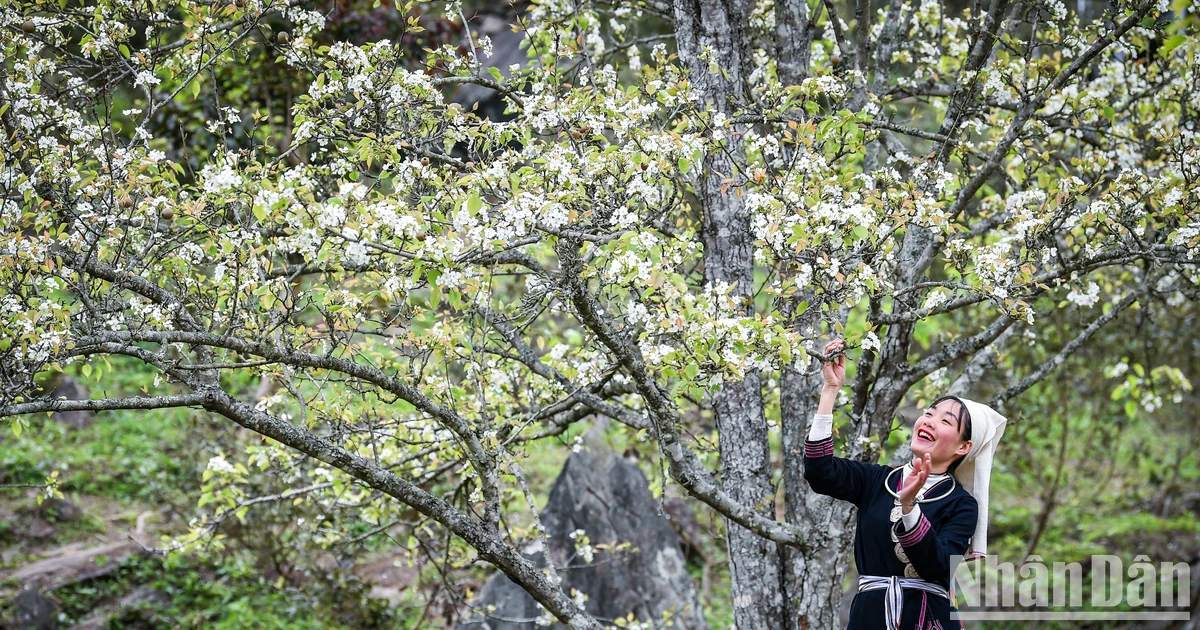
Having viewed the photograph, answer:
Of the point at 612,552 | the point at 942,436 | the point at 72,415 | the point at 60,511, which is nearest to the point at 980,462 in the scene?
the point at 942,436

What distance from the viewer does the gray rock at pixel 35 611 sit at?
775 centimetres

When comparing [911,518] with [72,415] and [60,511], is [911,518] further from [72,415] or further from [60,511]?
[72,415]

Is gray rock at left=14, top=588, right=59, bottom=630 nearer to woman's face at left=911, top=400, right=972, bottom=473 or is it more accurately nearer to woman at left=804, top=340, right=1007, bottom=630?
woman at left=804, top=340, right=1007, bottom=630

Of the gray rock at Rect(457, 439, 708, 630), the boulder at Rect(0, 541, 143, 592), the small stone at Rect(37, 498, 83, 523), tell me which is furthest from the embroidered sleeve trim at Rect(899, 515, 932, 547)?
the small stone at Rect(37, 498, 83, 523)

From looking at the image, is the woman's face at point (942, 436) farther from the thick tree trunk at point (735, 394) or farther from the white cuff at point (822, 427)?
the thick tree trunk at point (735, 394)

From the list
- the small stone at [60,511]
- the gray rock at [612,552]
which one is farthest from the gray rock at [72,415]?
the gray rock at [612,552]

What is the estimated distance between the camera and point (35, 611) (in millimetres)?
7844

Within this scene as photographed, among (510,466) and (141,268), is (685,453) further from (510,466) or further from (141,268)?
(141,268)

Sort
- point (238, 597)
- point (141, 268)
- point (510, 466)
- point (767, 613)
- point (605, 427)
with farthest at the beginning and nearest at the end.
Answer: point (605, 427) < point (238, 597) < point (767, 613) < point (510, 466) < point (141, 268)

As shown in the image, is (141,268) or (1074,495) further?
(1074,495)

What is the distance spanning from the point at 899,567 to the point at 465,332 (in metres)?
2.33

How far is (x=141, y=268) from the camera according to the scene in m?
4.10

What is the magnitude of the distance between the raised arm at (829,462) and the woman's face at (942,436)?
0.95 ft

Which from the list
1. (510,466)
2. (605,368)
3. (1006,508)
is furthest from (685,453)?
(1006,508)
